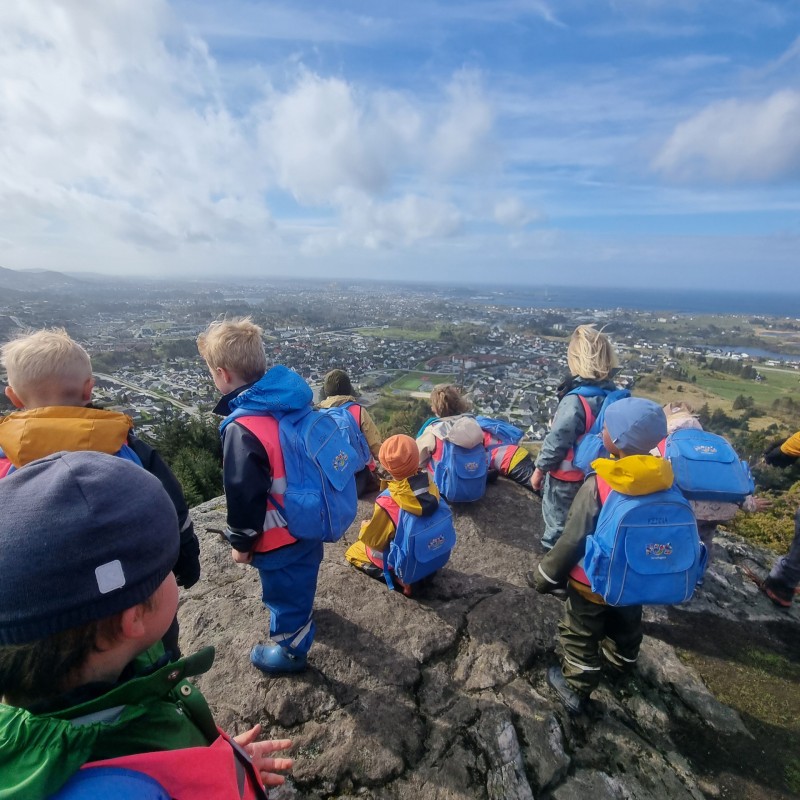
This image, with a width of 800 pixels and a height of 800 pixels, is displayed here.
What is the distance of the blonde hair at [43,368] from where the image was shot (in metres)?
2.00

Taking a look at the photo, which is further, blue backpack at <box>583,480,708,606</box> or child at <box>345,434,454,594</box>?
child at <box>345,434,454,594</box>

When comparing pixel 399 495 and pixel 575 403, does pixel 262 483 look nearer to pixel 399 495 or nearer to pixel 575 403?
pixel 399 495

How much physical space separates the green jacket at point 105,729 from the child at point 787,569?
4.71 meters

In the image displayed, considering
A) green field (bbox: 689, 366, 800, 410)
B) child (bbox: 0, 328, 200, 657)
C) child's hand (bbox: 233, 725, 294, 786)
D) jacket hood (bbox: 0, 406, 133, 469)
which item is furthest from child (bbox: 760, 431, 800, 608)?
green field (bbox: 689, 366, 800, 410)

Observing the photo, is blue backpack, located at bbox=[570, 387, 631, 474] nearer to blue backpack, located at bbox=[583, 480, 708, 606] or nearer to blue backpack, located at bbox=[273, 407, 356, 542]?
blue backpack, located at bbox=[583, 480, 708, 606]

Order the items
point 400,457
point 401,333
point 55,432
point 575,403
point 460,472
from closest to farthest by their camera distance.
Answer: point 55,432
point 400,457
point 575,403
point 460,472
point 401,333

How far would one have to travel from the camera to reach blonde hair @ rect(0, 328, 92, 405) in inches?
78.9

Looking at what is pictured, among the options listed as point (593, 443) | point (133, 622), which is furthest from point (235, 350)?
point (593, 443)

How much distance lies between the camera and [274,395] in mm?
2471

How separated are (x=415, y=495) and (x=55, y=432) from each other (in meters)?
2.25

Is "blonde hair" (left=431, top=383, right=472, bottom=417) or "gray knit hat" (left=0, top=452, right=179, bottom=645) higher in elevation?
"gray knit hat" (left=0, top=452, right=179, bottom=645)

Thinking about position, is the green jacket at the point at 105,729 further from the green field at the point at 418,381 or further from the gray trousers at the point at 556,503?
the green field at the point at 418,381

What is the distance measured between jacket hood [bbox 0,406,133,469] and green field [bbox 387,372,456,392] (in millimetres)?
21458

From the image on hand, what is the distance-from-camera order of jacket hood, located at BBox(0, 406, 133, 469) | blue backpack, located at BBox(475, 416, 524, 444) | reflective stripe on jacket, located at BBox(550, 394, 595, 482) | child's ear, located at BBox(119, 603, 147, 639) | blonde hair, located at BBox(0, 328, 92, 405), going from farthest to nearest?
1. blue backpack, located at BBox(475, 416, 524, 444)
2. reflective stripe on jacket, located at BBox(550, 394, 595, 482)
3. blonde hair, located at BBox(0, 328, 92, 405)
4. jacket hood, located at BBox(0, 406, 133, 469)
5. child's ear, located at BBox(119, 603, 147, 639)
